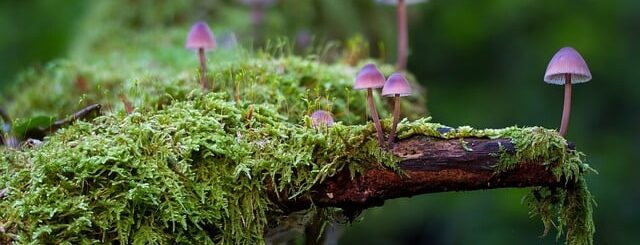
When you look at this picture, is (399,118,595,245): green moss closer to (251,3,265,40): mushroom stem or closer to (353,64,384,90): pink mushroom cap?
(353,64,384,90): pink mushroom cap

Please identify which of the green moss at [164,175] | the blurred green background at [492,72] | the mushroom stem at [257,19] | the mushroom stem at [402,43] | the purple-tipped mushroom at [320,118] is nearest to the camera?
the green moss at [164,175]

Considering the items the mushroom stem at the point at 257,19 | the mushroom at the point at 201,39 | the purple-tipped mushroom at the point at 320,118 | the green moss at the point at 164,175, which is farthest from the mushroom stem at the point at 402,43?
the green moss at the point at 164,175

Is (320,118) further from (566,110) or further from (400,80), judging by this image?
(566,110)

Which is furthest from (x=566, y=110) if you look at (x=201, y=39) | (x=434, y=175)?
(x=201, y=39)

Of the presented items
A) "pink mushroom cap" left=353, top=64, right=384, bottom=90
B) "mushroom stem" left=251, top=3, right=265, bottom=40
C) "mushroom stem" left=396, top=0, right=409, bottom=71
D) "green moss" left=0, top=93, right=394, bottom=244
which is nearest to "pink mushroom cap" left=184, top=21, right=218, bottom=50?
"green moss" left=0, top=93, right=394, bottom=244

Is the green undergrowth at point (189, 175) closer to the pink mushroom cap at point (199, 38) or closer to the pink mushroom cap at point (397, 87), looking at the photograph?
the pink mushroom cap at point (397, 87)

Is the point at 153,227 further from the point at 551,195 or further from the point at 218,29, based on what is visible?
the point at 218,29
